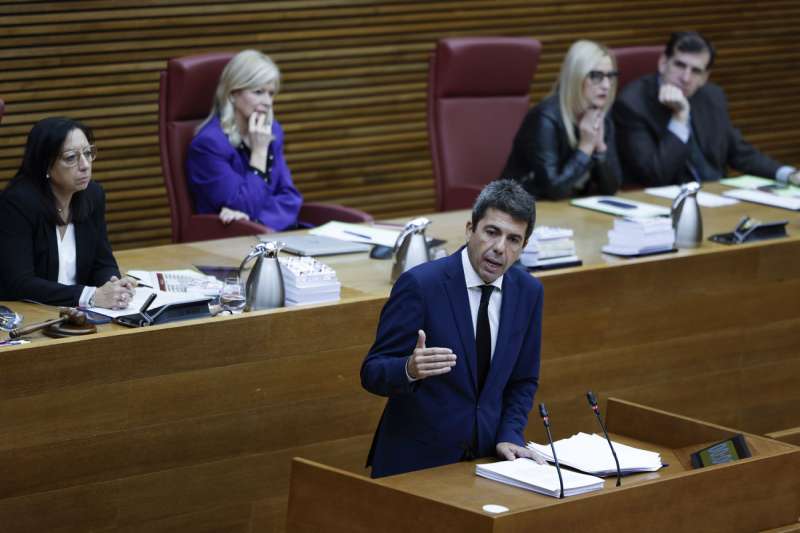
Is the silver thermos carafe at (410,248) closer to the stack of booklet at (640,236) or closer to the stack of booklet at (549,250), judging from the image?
the stack of booklet at (549,250)

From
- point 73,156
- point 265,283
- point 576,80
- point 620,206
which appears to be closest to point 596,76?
point 576,80

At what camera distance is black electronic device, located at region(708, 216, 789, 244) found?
16.8 feet

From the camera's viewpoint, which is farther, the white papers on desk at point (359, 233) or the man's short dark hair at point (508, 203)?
the white papers on desk at point (359, 233)

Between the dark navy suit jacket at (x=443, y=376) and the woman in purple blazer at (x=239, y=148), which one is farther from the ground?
the woman in purple blazer at (x=239, y=148)

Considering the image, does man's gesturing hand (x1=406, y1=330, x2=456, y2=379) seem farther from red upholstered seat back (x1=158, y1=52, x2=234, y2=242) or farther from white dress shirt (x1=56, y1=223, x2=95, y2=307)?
red upholstered seat back (x1=158, y1=52, x2=234, y2=242)

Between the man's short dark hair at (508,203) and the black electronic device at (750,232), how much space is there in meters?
1.93

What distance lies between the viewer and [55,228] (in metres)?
4.22

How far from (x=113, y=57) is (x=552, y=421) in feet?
9.00

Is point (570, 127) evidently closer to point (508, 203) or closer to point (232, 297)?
point (232, 297)

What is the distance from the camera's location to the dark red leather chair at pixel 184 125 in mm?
5309

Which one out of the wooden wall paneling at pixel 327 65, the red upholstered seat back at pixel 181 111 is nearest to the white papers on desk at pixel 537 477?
the red upholstered seat back at pixel 181 111

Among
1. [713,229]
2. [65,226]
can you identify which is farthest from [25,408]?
[713,229]

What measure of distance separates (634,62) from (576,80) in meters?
0.95

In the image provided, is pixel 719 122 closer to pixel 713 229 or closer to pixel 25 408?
pixel 713 229
